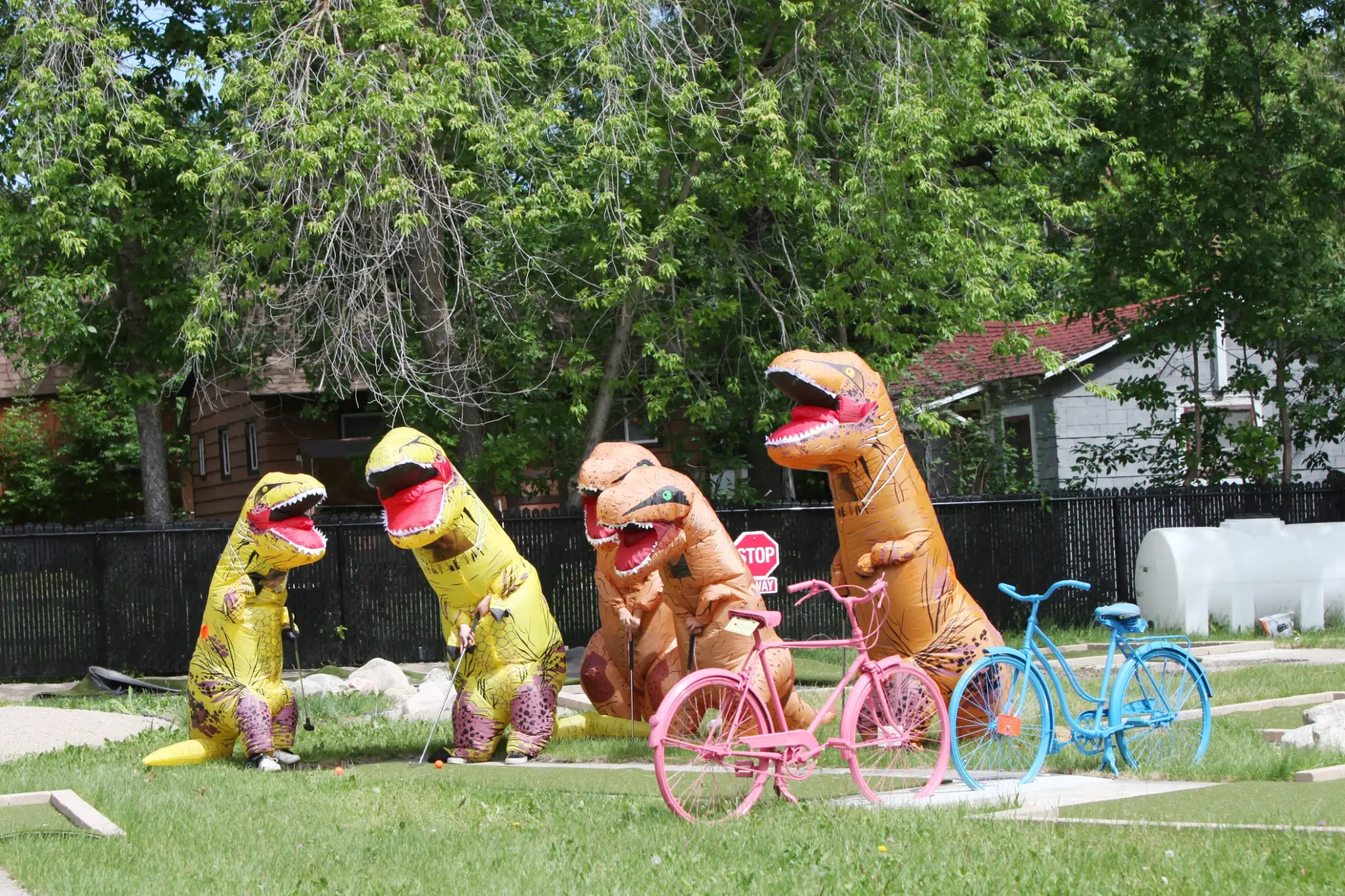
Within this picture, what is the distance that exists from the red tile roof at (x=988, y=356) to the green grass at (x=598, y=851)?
12.1 metres

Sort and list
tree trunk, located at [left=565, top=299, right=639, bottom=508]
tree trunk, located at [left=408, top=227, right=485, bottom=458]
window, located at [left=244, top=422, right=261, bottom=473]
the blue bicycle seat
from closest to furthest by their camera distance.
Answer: the blue bicycle seat < tree trunk, located at [left=408, top=227, right=485, bottom=458] < tree trunk, located at [left=565, top=299, right=639, bottom=508] < window, located at [left=244, top=422, right=261, bottom=473]

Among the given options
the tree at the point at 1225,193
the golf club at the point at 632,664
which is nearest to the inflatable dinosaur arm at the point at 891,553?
the golf club at the point at 632,664

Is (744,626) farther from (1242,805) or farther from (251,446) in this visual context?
(251,446)

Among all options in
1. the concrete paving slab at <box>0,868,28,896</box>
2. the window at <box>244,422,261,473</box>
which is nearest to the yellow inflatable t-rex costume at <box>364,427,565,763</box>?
the concrete paving slab at <box>0,868,28,896</box>

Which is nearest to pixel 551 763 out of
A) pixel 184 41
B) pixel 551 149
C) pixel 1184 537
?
pixel 551 149

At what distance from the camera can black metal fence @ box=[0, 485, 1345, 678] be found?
50.2 ft

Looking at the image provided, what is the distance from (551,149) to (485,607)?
7213mm

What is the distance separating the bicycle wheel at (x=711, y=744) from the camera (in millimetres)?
6352

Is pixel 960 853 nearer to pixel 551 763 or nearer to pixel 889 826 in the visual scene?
pixel 889 826

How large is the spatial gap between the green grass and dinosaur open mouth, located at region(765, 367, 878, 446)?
2.30 m

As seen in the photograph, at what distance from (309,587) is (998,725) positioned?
402 inches

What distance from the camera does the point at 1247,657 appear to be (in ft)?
45.1

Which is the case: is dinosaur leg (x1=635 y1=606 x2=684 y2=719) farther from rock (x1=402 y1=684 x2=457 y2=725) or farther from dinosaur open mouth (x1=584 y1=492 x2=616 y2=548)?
rock (x1=402 y1=684 x2=457 y2=725)

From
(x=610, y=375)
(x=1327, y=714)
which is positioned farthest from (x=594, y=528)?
(x=610, y=375)
